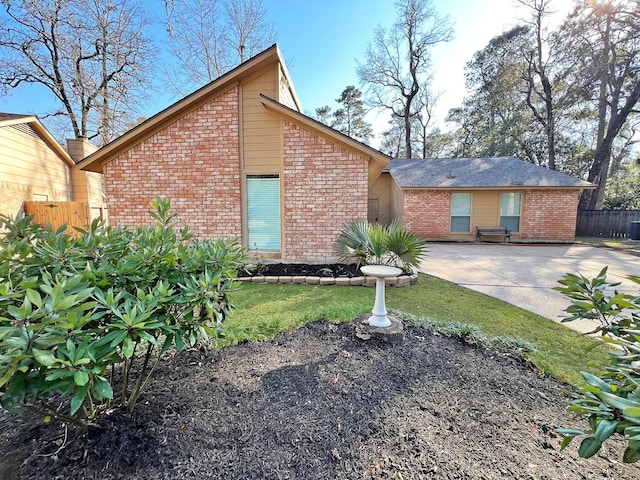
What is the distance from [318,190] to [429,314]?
427 centimetres

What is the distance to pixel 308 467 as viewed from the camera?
1727mm

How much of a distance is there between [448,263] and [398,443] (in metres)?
8.05

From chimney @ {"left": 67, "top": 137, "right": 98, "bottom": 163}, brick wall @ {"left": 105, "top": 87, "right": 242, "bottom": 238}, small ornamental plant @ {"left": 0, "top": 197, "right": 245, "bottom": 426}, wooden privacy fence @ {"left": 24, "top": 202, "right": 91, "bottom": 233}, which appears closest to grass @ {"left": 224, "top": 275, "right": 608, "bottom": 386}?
small ornamental plant @ {"left": 0, "top": 197, "right": 245, "bottom": 426}

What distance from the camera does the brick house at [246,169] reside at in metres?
7.42

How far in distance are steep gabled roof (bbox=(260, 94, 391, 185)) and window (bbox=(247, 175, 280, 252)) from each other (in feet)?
5.19

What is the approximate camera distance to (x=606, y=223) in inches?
622

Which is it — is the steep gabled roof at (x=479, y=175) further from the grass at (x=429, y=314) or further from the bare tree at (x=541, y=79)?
the grass at (x=429, y=314)

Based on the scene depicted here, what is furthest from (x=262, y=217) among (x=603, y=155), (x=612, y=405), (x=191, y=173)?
(x=603, y=155)

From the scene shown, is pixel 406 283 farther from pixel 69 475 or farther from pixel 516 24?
pixel 516 24

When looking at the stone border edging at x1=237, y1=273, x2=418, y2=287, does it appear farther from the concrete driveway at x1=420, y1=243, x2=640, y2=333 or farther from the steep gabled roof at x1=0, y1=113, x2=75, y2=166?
the steep gabled roof at x1=0, y1=113, x2=75, y2=166

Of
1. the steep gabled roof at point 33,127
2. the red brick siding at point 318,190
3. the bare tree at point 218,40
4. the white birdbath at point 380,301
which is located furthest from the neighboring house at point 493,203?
the steep gabled roof at point 33,127

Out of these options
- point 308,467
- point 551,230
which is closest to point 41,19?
point 308,467

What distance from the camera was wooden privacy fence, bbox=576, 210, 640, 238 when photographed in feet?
49.9

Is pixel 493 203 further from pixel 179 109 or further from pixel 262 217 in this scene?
pixel 179 109
